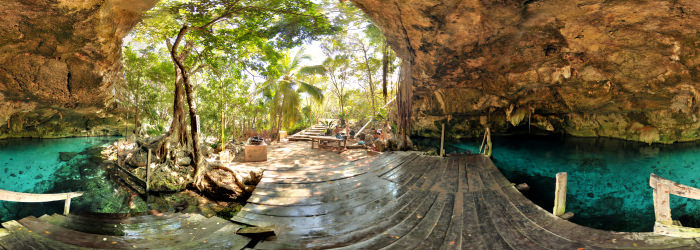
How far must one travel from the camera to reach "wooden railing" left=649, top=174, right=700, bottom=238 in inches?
93.4

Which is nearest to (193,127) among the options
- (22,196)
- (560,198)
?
(22,196)

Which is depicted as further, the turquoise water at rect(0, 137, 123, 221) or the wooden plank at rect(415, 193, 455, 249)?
the turquoise water at rect(0, 137, 123, 221)

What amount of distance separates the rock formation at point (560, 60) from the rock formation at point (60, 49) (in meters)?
Result: 4.11

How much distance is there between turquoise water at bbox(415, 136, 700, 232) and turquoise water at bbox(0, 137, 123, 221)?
11025 mm

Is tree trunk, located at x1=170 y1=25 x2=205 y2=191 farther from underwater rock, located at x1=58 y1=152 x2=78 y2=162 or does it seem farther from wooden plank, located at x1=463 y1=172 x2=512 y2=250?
wooden plank, located at x1=463 y1=172 x2=512 y2=250

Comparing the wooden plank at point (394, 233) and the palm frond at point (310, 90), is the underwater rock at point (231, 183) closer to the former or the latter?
the wooden plank at point (394, 233)

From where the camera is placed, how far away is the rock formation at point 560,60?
14.6ft

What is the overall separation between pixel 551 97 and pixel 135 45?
48.3ft

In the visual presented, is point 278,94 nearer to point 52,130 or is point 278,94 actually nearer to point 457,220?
point 52,130

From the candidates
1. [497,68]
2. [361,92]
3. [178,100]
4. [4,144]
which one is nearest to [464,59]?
[497,68]

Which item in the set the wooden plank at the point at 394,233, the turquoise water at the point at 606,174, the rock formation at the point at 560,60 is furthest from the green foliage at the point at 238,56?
the turquoise water at the point at 606,174

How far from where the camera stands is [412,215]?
3205 mm

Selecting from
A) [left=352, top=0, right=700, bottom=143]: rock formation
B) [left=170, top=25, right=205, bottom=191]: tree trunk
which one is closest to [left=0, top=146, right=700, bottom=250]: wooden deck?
[left=170, top=25, right=205, bottom=191]: tree trunk

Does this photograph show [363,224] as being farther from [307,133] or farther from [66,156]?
[307,133]
